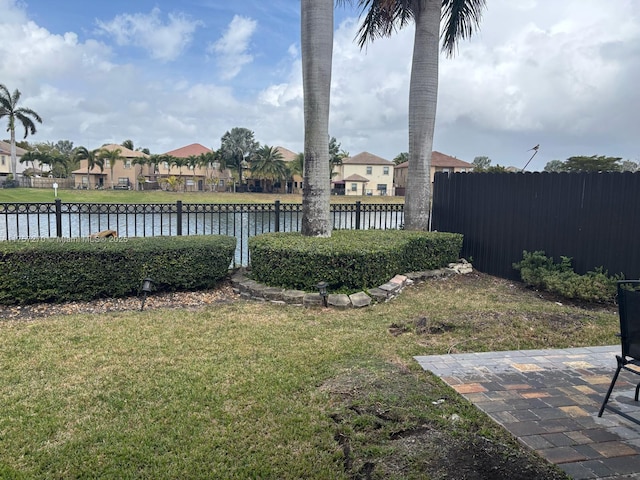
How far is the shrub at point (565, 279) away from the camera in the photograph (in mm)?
5941

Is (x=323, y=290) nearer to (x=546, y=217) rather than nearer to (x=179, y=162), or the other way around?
(x=546, y=217)

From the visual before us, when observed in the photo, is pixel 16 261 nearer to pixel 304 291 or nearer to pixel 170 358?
pixel 170 358

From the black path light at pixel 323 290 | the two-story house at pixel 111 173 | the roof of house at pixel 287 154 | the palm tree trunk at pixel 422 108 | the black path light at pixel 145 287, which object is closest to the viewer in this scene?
the black path light at pixel 145 287

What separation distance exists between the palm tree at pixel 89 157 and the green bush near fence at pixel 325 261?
50544 millimetres

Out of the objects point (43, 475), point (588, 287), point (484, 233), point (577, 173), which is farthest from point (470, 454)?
point (484, 233)

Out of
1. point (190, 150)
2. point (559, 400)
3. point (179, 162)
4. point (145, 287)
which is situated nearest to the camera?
point (559, 400)

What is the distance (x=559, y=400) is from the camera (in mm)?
3057

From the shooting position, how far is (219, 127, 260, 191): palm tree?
5125 cm

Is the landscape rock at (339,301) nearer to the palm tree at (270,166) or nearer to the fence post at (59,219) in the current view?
the fence post at (59,219)

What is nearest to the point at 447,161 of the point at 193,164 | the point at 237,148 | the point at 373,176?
the point at 373,176

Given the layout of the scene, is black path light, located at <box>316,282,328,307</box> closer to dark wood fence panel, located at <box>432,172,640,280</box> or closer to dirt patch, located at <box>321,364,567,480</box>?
dirt patch, located at <box>321,364,567,480</box>

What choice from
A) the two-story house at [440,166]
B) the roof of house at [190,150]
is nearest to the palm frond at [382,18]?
the two-story house at [440,166]

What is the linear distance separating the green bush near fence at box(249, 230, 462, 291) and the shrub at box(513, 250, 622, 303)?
1970mm

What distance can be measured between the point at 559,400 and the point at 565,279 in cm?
378
